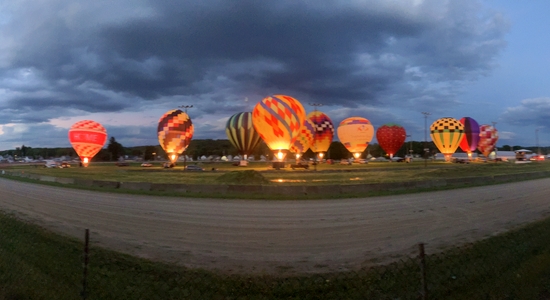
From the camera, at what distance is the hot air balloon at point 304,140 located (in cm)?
7262

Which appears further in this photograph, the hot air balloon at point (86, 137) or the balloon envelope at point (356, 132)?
the balloon envelope at point (356, 132)

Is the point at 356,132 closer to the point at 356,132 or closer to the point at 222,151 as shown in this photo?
the point at 356,132

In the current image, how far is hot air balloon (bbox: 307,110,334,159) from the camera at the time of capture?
81062 mm

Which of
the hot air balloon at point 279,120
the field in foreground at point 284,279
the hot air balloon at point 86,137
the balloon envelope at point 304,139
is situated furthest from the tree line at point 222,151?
the field in foreground at point 284,279

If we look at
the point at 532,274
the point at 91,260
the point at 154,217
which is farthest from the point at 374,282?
the point at 154,217

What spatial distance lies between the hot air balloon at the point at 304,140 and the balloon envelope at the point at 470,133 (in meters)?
33.5

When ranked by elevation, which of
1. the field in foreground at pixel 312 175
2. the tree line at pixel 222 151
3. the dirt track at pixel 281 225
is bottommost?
the dirt track at pixel 281 225

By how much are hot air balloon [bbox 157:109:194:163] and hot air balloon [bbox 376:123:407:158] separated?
44.3 m

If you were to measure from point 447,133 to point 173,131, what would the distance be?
51.5 m

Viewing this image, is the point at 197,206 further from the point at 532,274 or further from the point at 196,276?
the point at 532,274

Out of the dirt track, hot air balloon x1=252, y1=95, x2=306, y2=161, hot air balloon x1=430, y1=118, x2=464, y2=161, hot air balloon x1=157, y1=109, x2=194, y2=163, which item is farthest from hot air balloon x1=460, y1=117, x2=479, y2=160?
the dirt track

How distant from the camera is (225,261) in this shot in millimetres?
9109

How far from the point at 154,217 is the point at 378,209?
936cm

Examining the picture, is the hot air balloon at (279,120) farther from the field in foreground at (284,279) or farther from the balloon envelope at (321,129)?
the field in foreground at (284,279)
